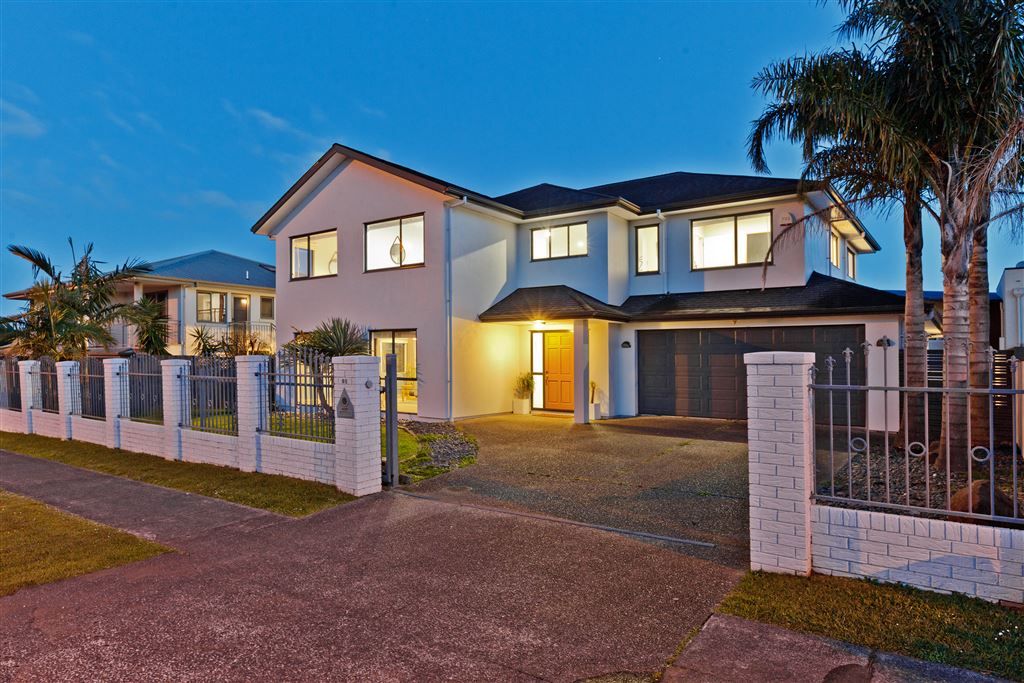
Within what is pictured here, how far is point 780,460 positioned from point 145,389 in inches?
428

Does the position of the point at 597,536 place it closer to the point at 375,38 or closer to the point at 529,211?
the point at 529,211

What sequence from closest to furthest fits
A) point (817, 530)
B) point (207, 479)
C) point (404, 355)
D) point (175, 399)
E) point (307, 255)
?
point (817, 530)
point (207, 479)
point (175, 399)
point (404, 355)
point (307, 255)

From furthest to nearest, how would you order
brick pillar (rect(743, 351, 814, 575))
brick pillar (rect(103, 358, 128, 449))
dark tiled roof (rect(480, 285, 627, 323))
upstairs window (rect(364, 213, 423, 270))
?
upstairs window (rect(364, 213, 423, 270)) → dark tiled roof (rect(480, 285, 627, 323)) → brick pillar (rect(103, 358, 128, 449)) → brick pillar (rect(743, 351, 814, 575))

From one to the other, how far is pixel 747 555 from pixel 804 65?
24.0ft

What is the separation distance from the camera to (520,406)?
1567 cm

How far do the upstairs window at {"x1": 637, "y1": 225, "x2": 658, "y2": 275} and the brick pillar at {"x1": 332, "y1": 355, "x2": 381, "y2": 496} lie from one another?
1030 cm

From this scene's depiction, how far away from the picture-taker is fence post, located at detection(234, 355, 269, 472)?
27.9 feet

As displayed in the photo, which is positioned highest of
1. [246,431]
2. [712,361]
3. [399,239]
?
[399,239]

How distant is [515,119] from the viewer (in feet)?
427

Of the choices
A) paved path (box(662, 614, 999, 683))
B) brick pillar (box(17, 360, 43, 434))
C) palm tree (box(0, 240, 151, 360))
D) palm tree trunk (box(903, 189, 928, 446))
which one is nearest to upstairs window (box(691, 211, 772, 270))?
palm tree trunk (box(903, 189, 928, 446))

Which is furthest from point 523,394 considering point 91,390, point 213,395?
point 91,390

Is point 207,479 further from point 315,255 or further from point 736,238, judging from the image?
point 736,238

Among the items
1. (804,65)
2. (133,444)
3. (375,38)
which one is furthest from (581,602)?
(375,38)

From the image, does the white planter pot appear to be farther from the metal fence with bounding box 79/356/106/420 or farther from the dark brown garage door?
the metal fence with bounding box 79/356/106/420
